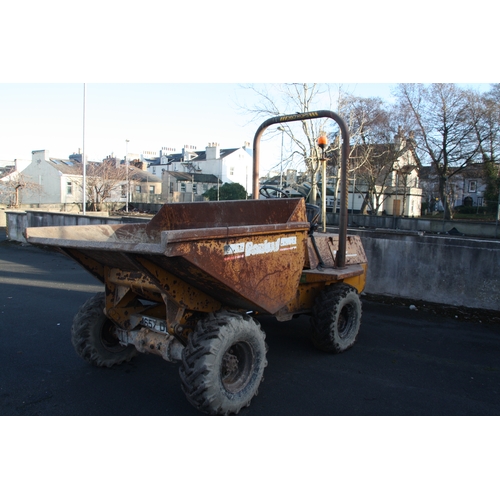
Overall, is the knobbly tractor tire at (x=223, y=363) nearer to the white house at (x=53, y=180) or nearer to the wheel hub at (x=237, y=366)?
the wheel hub at (x=237, y=366)

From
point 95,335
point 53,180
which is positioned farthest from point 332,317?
point 53,180

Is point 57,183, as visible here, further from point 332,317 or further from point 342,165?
point 332,317

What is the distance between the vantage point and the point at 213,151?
61094mm

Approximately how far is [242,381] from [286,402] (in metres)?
0.49

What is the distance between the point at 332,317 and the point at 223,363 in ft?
5.80

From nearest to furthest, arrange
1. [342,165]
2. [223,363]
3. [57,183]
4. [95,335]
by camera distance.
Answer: [223,363]
[95,335]
[342,165]
[57,183]

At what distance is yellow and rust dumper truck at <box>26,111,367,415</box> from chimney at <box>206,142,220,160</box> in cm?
5657

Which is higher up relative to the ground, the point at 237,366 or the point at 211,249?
the point at 211,249

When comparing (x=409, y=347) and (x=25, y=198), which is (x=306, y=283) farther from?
(x=25, y=198)

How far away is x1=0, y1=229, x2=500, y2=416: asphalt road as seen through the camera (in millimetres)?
4078

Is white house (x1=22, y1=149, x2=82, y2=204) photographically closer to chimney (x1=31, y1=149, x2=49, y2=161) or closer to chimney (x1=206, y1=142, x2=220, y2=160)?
chimney (x1=31, y1=149, x2=49, y2=161)

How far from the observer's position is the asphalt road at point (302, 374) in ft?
13.4

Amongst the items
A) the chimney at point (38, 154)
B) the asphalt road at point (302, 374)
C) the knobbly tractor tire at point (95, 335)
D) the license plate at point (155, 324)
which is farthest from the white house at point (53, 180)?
the license plate at point (155, 324)

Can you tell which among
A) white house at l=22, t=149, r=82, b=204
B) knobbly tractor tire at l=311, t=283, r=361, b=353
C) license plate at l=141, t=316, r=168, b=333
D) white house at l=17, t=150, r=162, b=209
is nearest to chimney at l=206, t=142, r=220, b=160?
white house at l=17, t=150, r=162, b=209
